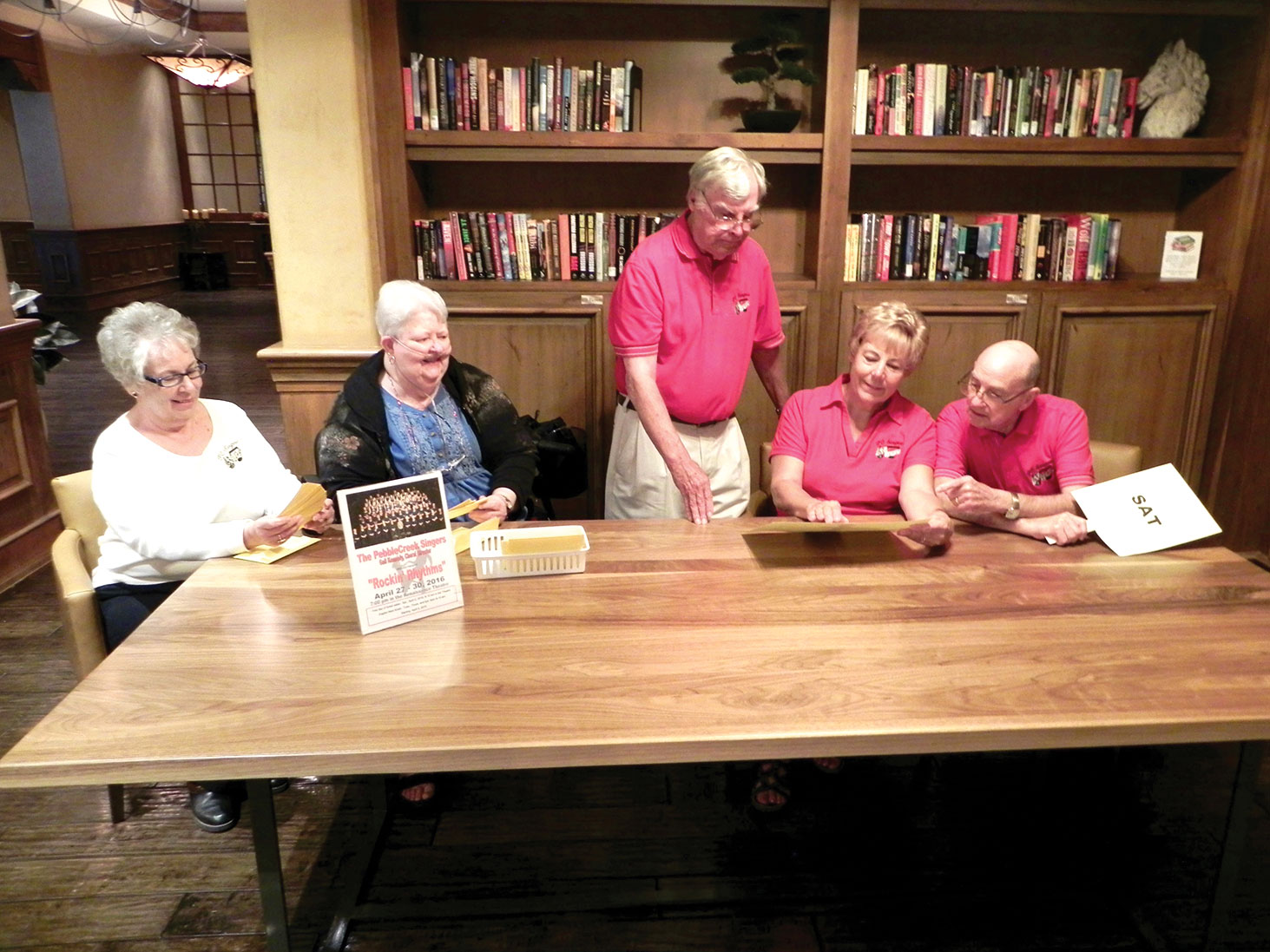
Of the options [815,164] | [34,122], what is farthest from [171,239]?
[815,164]

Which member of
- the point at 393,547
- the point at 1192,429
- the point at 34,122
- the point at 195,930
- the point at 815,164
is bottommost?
the point at 195,930

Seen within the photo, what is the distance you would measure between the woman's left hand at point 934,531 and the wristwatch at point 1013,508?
163mm

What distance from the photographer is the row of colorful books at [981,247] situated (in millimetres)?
3449

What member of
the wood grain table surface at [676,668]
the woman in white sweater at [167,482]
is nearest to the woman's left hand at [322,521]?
the woman in white sweater at [167,482]

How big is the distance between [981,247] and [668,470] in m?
1.72

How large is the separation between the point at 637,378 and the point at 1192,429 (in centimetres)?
245

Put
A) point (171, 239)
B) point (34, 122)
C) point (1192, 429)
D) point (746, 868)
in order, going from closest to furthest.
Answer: point (746, 868) < point (1192, 429) < point (34, 122) < point (171, 239)

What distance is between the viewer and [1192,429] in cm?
359

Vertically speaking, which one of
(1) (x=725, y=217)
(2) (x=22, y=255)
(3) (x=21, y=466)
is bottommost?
(3) (x=21, y=466)

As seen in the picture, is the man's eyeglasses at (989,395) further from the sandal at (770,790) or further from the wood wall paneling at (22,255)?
the wood wall paneling at (22,255)

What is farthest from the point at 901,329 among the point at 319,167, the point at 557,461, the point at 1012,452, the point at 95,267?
the point at 95,267

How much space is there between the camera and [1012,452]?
213 cm

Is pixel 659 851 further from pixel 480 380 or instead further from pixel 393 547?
pixel 480 380

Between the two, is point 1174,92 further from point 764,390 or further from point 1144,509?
point 1144,509
